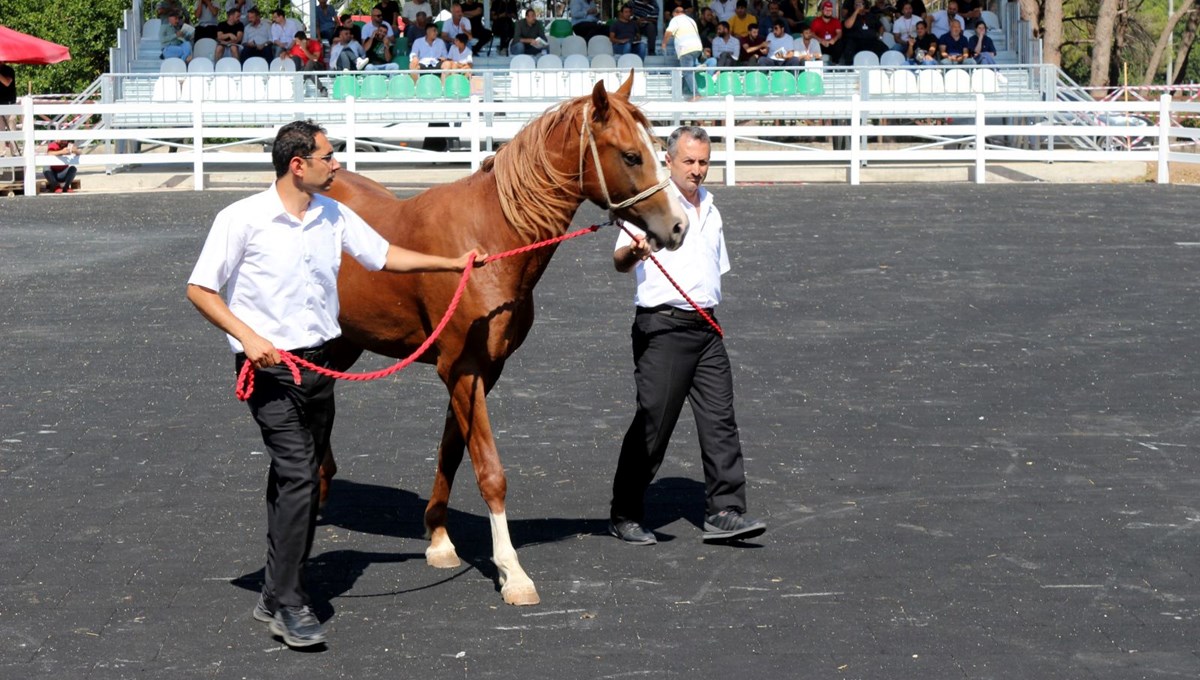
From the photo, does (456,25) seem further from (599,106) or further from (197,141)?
(599,106)

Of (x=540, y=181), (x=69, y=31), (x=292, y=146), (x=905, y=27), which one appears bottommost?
(x=540, y=181)

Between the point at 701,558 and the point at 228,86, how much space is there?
20118 millimetres

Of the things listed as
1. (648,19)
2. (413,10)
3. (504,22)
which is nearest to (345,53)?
(413,10)

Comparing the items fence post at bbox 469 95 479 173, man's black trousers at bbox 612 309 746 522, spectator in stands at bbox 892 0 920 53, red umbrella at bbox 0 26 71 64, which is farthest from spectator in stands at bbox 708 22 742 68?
man's black trousers at bbox 612 309 746 522

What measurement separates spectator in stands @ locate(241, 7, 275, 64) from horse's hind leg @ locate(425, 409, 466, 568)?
72.4 ft

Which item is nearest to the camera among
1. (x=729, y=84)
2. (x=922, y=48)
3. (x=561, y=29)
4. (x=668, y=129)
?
(x=668, y=129)

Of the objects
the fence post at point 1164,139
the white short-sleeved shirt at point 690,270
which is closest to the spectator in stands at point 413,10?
the fence post at point 1164,139

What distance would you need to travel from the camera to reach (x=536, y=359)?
1124 centimetres

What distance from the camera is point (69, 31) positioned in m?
44.2

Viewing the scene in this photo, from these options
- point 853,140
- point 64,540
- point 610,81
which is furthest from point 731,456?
point 610,81

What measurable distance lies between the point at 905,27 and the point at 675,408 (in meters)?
23.0

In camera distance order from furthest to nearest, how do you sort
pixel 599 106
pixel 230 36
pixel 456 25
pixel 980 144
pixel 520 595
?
pixel 456 25
pixel 230 36
pixel 980 144
pixel 599 106
pixel 520 595

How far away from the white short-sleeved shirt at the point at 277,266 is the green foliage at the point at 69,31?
4102cm

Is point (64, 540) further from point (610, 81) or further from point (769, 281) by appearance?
point (610, 81)
